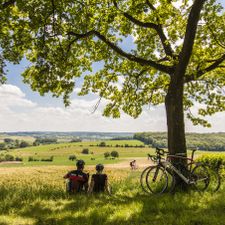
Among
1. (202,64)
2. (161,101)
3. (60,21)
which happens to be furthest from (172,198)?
(161,101)

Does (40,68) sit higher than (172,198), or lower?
higher

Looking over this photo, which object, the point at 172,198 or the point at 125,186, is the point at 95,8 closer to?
the point at 125,186

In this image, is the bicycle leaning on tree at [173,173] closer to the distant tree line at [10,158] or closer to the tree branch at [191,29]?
the tree branch at [191,29]

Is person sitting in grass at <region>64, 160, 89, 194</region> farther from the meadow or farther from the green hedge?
the green hedge

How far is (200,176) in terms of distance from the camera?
1185 centimetres

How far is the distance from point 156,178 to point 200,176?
151 centimetres

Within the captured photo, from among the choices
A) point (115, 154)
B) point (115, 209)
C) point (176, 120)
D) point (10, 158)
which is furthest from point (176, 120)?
point (115, 154)

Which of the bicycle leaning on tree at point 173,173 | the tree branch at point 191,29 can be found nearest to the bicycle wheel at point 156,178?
the bicycle leaning on tree at point 173,173

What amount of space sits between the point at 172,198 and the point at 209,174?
2.02 meters

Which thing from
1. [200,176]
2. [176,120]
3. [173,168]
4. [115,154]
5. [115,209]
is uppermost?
[176,120]

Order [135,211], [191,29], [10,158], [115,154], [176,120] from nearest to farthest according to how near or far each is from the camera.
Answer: [135,211]
[191,29]
[176,120]
[10,158]
[115,154]

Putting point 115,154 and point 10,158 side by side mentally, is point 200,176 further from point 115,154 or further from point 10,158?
point 115,154

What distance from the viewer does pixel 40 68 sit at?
1580cm

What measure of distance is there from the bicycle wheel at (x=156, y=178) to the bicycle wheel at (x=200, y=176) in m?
0.99
